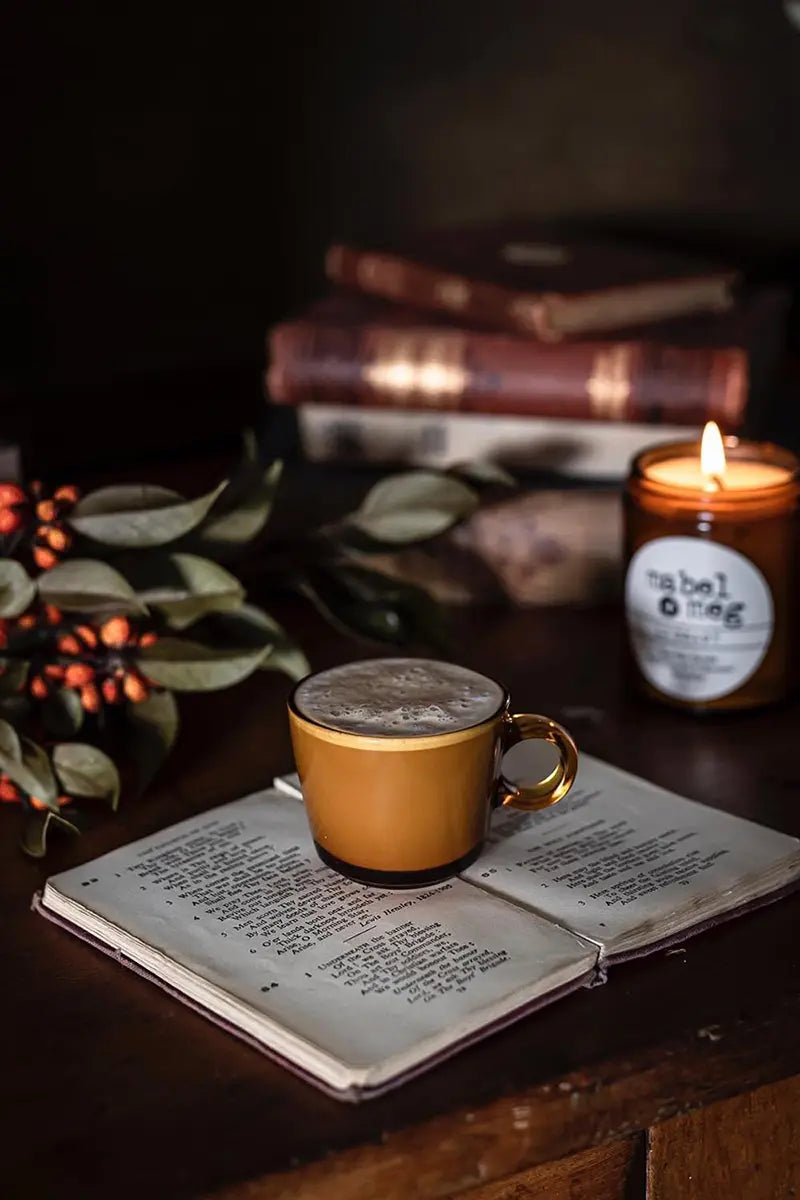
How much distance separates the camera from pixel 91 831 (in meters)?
0.62

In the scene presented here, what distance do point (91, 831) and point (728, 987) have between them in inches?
10.5

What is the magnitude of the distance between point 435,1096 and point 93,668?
11.0 inches

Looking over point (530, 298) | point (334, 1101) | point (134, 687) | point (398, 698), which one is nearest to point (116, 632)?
point (134, 687)

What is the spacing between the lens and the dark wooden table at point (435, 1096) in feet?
1.44

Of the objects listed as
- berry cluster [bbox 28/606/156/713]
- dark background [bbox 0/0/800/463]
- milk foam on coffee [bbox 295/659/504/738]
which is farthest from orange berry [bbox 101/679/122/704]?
dark background [bbox 0/0/800/463]

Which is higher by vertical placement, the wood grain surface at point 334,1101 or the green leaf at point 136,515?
the green leaf at point 136,515

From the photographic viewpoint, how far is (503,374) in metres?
0.86

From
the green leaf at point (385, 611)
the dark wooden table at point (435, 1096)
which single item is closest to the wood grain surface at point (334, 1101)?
the dark wooden table at point (435, 1096)

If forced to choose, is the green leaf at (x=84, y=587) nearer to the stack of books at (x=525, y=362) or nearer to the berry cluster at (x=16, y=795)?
the berry cluster at (x=16, y=795)

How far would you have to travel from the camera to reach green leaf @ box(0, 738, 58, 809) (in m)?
0.61

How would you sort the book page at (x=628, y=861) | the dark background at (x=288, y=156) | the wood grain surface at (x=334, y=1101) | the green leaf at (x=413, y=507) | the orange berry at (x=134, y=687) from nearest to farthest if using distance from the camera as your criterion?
1. the wood grain surface at (x=334, y=1101)
2. the book page at (x=628, y=861)
3. the orange berry at (x=134, y=687)
4. the green leaf at (x=413, y=507)
5. the dark background at (x=288, y=156)

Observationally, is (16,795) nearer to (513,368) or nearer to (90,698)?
(90,698)

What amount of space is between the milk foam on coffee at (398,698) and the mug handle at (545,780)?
17 millimetres

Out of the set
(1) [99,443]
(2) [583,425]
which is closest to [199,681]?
(2) [583,425]
